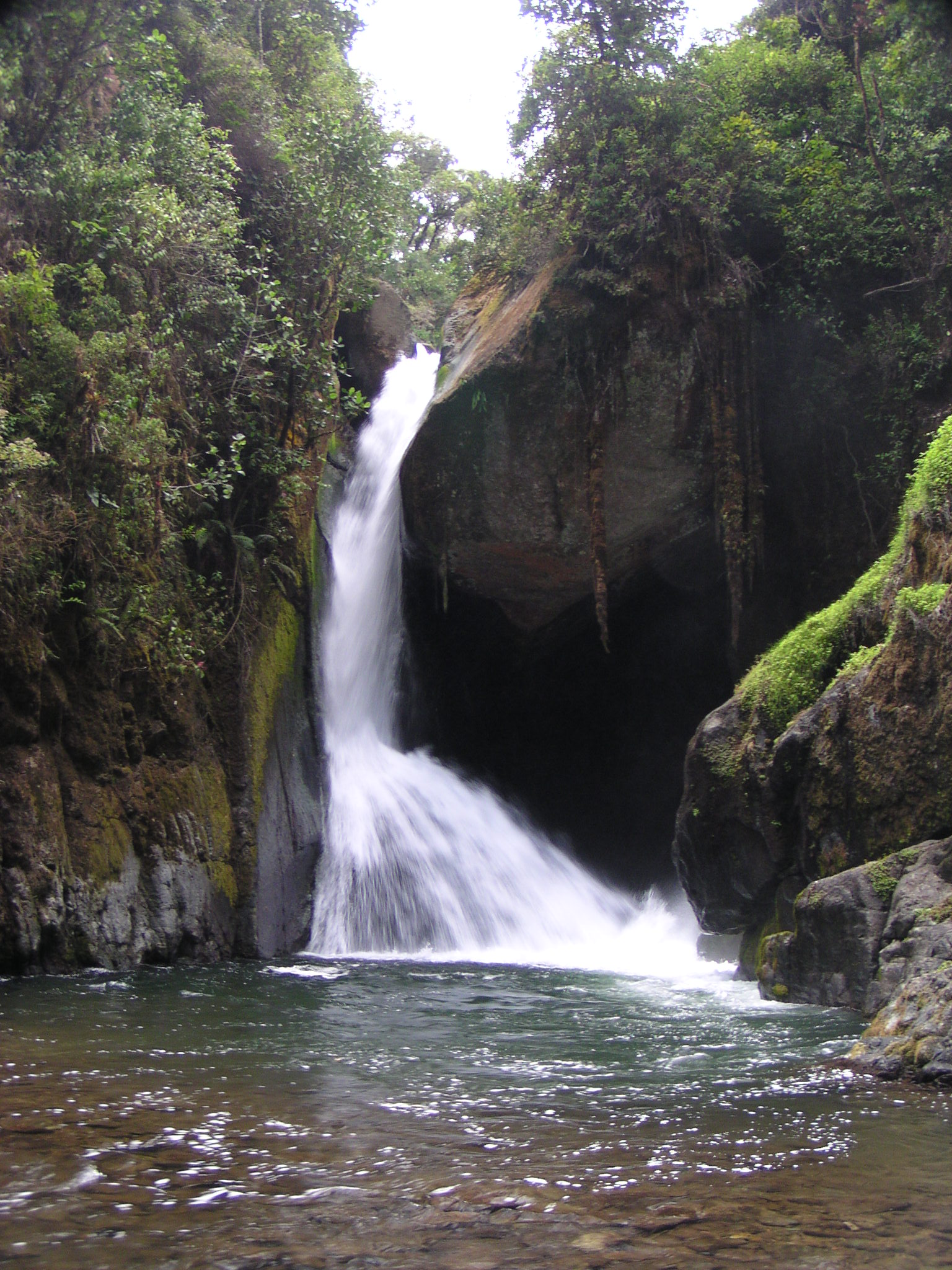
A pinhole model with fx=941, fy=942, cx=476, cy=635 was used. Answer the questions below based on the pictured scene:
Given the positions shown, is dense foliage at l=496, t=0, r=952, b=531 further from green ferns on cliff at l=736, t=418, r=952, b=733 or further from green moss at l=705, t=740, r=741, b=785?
green moss at l=705, t=740, r=741, b=785

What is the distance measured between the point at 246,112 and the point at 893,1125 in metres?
16.4

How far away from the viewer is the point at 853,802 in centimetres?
761

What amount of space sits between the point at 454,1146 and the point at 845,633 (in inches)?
270

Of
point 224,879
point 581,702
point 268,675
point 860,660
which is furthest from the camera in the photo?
point 581,702

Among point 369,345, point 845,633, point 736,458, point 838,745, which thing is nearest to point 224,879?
point 838,745

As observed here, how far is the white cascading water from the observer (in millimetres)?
11539

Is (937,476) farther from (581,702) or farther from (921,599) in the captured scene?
(581,702)

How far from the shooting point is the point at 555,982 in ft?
28.7

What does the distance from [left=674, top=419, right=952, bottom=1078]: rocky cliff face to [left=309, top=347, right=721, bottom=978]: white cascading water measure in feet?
5.51

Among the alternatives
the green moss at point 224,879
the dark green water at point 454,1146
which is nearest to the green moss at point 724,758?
the dark green water at point 454,1146

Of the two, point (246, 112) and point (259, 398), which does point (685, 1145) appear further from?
point (246, 112)

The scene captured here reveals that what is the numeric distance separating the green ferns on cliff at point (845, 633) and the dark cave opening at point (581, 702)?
5674 millimetres

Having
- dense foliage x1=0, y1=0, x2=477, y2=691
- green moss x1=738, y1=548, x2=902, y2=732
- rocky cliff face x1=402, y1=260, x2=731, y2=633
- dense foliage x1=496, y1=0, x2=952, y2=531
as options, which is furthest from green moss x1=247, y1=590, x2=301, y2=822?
dense foliage x1=496, y1=0, x2=952, y2=531

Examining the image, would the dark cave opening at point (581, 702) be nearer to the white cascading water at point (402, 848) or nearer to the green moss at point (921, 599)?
the white cascading water at point (402, 848)
